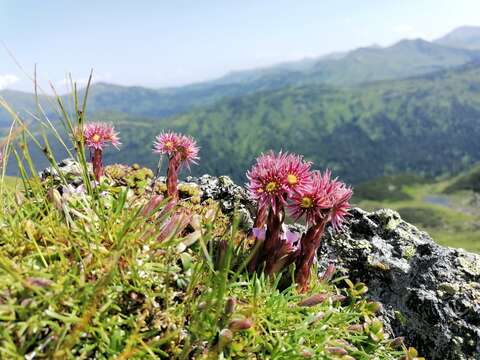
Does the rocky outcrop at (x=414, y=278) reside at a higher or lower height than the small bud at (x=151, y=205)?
lower

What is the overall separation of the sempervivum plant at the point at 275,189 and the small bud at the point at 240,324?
3.47 feet

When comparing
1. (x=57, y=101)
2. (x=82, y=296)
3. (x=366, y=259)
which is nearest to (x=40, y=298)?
(x=82, y=296)

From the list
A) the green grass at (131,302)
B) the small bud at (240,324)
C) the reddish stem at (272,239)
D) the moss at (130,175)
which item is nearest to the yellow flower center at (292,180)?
the reddish stem at (272,239)

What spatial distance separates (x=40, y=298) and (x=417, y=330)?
17.9 ft

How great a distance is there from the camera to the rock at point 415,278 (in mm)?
6246

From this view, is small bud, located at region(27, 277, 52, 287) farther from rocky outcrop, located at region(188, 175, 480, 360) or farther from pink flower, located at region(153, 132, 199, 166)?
rocky outcrop, located at region(188, 175, 480, 360)

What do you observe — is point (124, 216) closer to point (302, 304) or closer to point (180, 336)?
point (180, 336)

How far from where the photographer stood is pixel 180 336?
3.89m

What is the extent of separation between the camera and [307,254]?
5059 mm

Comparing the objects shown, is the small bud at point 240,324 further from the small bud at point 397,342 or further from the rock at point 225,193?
the rock at point 225,193

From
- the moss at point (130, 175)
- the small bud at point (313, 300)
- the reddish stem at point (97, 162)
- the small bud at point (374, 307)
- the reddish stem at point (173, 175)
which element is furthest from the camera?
the moss at point (130, 175)

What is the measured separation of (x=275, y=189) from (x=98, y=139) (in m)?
3.48

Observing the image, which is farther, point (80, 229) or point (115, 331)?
point (80, 229)

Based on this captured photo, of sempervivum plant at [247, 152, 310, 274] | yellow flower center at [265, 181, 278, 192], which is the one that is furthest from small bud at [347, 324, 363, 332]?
yellow flower center at [265, 181, 278, 192]
